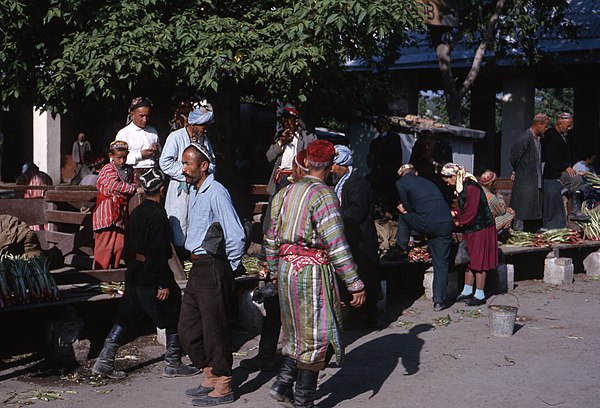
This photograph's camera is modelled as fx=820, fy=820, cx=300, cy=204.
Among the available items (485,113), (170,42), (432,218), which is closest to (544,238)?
(432,218)

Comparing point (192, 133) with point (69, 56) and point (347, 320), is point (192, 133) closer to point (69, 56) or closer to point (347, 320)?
point (69, 56)

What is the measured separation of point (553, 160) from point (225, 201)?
7.69 meters

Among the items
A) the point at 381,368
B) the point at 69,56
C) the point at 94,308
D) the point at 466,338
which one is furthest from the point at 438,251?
the point at 69,56

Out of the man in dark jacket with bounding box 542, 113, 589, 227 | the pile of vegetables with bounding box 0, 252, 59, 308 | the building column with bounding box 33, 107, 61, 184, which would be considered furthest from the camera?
the building column with bounding box 33, 107, 61, 184

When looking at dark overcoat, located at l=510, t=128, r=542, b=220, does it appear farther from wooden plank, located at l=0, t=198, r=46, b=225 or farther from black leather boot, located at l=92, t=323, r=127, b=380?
black leather boot, located at l=92, t=323, r=127, b=380

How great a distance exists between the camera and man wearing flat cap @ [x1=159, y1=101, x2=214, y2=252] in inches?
328

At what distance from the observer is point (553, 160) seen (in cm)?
1238

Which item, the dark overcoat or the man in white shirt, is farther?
the dark overcoat

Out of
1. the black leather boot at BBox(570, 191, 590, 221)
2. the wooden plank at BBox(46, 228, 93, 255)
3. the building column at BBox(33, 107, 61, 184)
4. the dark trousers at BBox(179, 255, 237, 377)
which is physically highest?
the building column at BBox(33, 107, 61, 184)

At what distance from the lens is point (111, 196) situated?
855 cm

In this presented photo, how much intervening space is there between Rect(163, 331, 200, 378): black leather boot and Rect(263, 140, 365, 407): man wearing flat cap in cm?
143

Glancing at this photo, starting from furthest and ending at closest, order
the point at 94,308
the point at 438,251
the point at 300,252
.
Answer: the point at 438,251
the point at 94,308
the point at 300,252

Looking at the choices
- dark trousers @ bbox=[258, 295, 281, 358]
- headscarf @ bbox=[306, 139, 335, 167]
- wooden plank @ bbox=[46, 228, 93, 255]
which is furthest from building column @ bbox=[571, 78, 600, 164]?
headscarf @ bbox=[306, 139, 335, 167]

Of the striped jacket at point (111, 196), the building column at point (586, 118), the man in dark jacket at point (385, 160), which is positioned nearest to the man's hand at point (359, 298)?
the striped jacket at point (111, 196)
